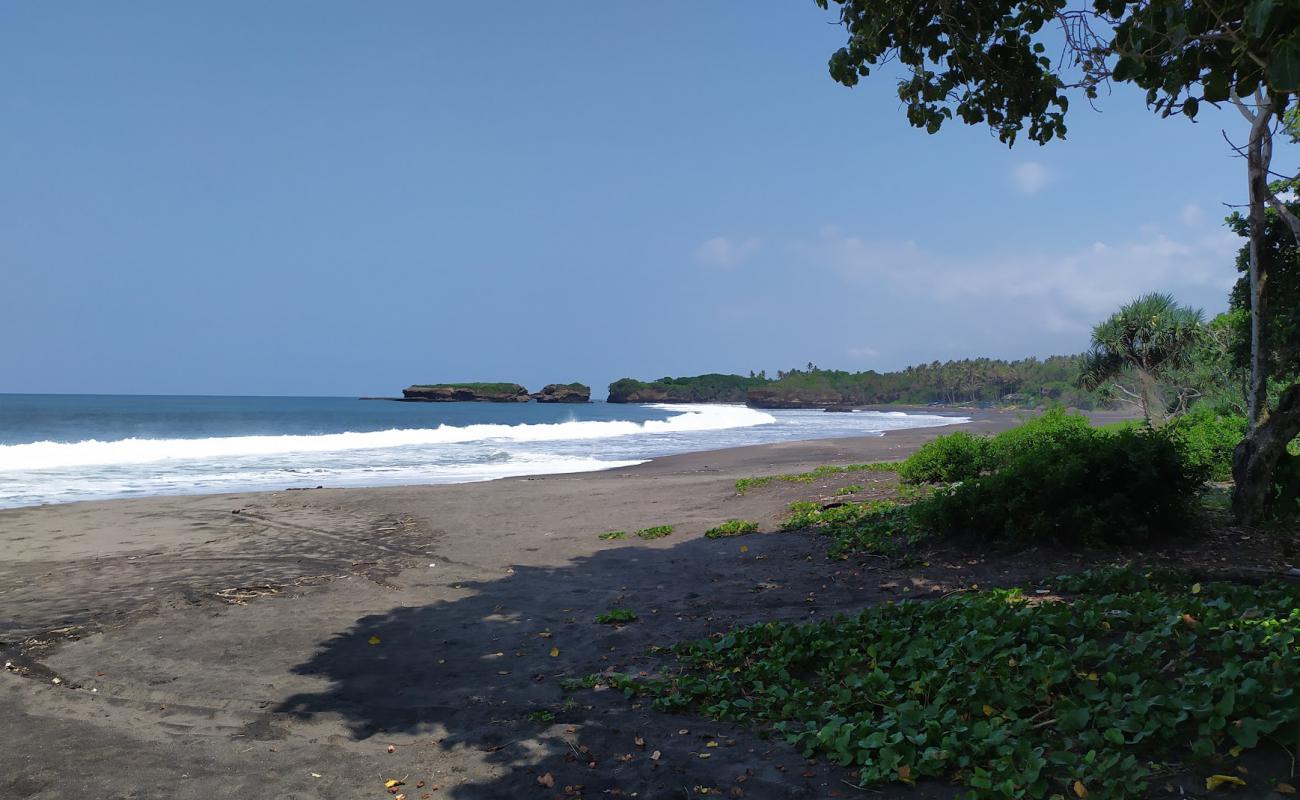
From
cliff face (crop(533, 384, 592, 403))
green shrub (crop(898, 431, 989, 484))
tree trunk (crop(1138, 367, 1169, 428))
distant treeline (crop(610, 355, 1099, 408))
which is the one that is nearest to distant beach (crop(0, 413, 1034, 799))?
green shrub (crop(898, 431, 989, 484))

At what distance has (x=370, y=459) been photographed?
94.2 feet

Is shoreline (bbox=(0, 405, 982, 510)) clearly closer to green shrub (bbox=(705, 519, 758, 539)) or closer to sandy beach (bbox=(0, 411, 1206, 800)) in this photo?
sandy beach (bbox=(0, 411, 1206, 800))

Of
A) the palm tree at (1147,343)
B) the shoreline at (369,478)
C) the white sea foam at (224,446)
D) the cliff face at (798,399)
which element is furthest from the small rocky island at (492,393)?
the palm tree at (1147,343)

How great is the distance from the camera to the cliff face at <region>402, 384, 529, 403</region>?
160 m

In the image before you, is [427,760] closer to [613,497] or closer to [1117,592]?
[1117,592]

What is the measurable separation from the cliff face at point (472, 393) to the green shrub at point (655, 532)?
150 metres

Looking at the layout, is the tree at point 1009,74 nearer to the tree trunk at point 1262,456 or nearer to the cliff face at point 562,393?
the tree trunk at point 1262,456

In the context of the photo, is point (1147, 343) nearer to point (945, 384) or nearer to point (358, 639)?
point (358, 639)

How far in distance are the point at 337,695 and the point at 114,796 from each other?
63.6 inches

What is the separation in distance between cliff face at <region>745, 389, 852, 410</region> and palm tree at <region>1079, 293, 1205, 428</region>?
124 metres

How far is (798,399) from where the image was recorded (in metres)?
158

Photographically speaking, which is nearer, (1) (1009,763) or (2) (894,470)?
(1) (1009,763)

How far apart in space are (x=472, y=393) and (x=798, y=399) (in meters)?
66.9

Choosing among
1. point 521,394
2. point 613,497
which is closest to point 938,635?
point 613,497
